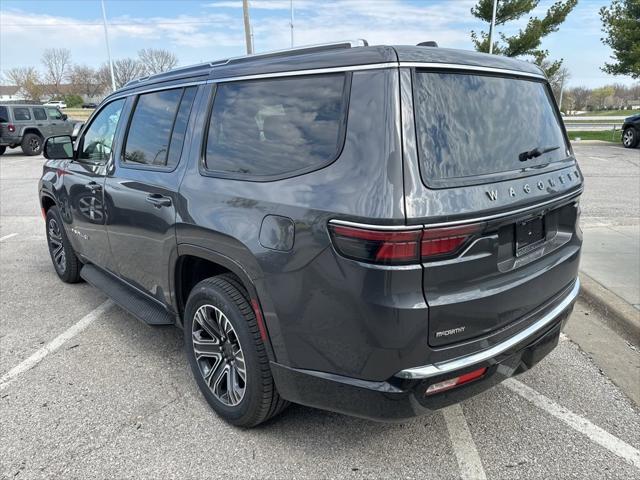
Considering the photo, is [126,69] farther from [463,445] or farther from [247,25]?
[463,445]

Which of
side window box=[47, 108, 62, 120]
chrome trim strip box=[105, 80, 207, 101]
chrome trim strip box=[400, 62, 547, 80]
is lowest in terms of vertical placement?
chrome trim strip box=[400, 62, 547, 80]

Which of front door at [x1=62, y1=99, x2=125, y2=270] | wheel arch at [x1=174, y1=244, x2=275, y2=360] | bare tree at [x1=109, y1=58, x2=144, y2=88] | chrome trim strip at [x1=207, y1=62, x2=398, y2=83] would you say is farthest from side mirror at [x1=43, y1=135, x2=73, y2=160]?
bare tree at [x1=109, y1=58, x2=144, y2=88]

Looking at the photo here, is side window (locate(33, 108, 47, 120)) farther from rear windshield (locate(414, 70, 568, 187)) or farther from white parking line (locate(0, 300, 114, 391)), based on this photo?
rear windshield (locate(414, 70, 568, 187))

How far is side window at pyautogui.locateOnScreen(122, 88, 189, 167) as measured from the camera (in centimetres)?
290

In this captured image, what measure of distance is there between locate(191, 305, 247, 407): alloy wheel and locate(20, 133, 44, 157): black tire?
19670mm

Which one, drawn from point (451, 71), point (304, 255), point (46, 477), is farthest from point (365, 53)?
point (46, 477)

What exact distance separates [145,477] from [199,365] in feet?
2.26

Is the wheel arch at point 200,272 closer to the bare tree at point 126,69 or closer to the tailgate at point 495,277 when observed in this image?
the tailgate at point 495,277

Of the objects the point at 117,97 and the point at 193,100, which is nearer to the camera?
the point at 193,100

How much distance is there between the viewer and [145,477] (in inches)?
91.3

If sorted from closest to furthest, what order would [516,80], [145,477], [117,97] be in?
1. [145,477]
2. [516,80]
3. [117,97]

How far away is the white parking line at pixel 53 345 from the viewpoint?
320cm

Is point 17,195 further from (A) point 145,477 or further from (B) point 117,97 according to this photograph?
(A) point 145,477

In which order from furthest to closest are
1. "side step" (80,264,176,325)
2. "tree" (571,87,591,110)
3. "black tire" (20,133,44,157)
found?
"tree" (571,87,591,110) → "black tire" (20,133,44,157) → "side step" (80,264,176,325)
